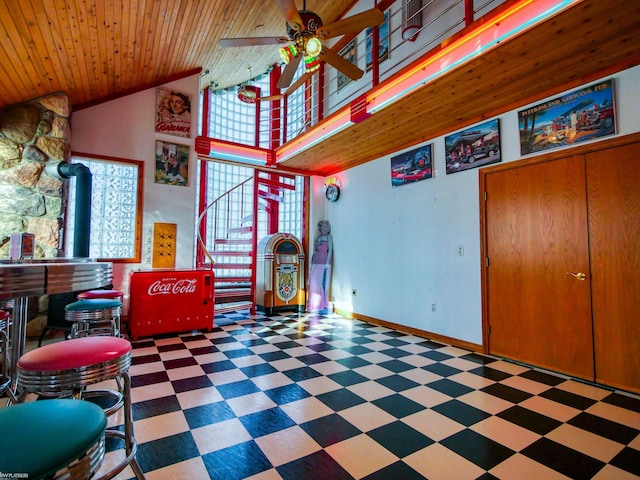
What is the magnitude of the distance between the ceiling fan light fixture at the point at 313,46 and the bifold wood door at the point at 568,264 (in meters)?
2.50

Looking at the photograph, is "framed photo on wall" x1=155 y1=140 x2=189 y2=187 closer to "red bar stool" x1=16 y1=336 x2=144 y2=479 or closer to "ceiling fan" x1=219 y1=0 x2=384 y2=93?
"ceiling fan" x1=219 y1=0 x2=384 y2=93

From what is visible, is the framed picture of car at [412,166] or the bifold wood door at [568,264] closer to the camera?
the bifold wood door at [568,264]

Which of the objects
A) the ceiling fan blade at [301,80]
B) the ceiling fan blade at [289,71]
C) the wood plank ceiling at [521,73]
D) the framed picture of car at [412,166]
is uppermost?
the ceiling fan blade at [301,80]

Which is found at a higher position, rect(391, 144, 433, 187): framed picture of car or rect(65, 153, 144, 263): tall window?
rect(391, 144, 433, 187): framed picture of car

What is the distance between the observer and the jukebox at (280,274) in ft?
20.2

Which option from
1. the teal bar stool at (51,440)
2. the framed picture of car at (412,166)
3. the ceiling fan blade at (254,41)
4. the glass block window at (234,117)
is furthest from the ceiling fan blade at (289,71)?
the glass block window at (234,117)

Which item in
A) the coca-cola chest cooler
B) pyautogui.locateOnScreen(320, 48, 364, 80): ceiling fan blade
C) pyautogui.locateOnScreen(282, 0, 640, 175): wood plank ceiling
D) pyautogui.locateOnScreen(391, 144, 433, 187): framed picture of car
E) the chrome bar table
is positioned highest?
pyautogui.locateOnScreen(320, 48, 364, 80): ceiling fan blade

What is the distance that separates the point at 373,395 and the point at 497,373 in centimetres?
147

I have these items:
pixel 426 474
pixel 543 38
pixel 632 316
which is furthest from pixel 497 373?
pixel 543 38

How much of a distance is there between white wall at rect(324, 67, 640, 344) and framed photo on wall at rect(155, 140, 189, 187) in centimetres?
295

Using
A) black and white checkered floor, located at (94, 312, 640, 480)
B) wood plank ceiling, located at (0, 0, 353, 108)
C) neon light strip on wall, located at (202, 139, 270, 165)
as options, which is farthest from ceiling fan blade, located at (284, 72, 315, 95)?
Result: black and white checkered floor, located at (94, 312, 640, 480)

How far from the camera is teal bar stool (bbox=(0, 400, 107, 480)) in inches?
26.3

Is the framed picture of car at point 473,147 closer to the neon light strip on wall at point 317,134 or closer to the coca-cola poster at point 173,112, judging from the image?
the neon light strip on wall at point 317,134

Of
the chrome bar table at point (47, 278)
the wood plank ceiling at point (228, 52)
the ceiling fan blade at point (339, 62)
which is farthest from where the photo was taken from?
the ceiling fan blade at point (339, 62)
